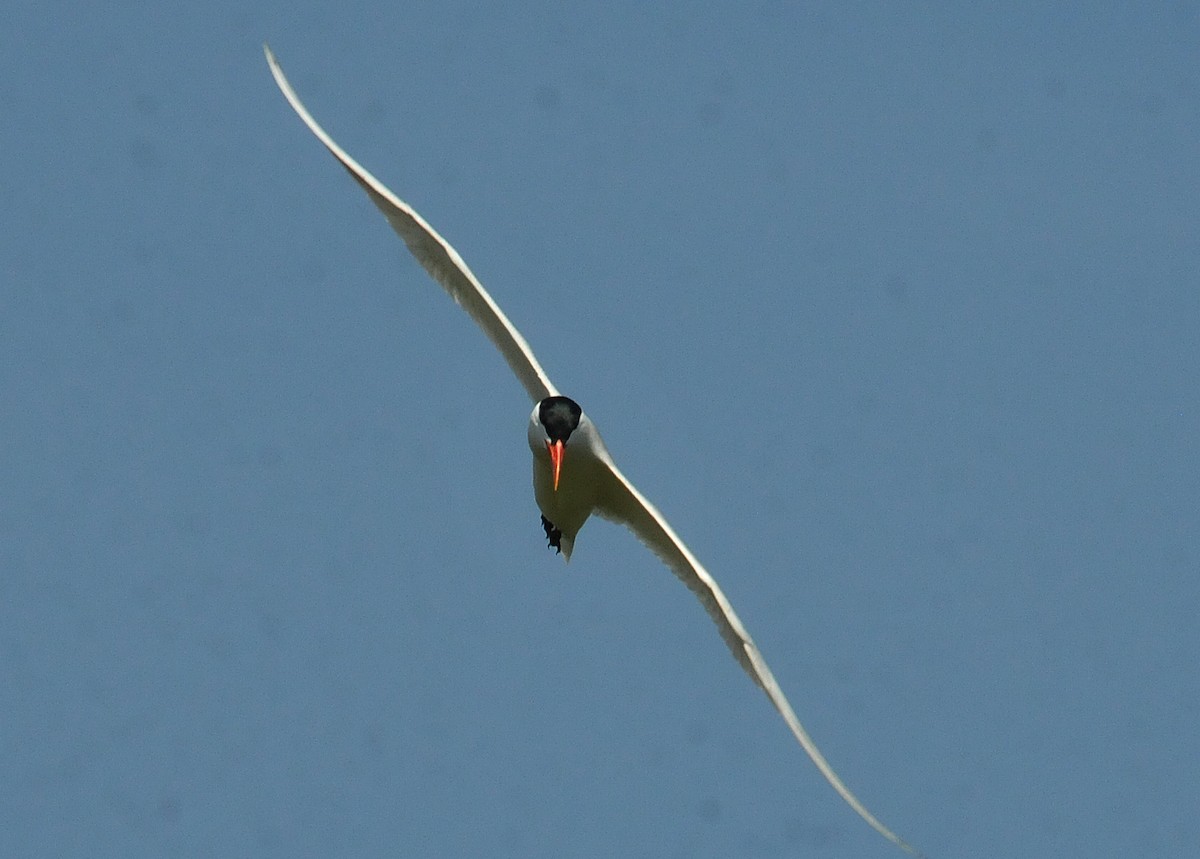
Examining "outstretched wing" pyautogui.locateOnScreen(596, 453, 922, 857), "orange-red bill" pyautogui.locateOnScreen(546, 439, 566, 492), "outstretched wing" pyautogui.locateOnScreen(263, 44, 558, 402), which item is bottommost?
"outstretched wing" pyautogui.locateOnScreen(596, 453, 922, 857)

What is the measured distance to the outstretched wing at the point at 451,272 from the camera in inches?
693

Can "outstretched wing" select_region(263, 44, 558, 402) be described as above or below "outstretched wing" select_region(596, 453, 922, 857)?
above

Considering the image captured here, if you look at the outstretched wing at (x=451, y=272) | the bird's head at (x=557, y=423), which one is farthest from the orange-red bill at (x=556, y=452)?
the outstretched wing at (x=451, y=272)

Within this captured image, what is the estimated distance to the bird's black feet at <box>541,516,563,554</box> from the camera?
18.8 m

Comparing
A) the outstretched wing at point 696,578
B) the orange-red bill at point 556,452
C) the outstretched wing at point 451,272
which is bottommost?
the outstretched wing at point 696,578

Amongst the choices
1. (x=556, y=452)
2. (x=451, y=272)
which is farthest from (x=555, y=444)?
(x=451, y=272)

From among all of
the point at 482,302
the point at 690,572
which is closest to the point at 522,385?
the point at 482,302

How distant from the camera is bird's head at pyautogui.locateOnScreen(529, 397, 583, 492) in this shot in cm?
1723

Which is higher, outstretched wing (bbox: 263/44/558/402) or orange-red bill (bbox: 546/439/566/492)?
outstretched wing (bbox: 263/44/558/402)

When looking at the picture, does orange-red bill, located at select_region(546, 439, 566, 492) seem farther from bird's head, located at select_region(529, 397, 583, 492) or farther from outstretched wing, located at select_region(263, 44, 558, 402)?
outstretched wing, located at select_region(263, 44, 558, 402)

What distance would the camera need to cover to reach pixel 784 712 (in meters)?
15.6

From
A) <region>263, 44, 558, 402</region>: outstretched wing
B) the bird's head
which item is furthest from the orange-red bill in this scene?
<region>263, 44, 558, 402</region>: outstretched wing

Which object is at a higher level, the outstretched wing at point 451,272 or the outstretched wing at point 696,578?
the outstretched wing at point 451,272

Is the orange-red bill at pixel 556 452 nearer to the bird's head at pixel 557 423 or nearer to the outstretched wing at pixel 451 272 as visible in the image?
the bird's head at pixel 557 423
